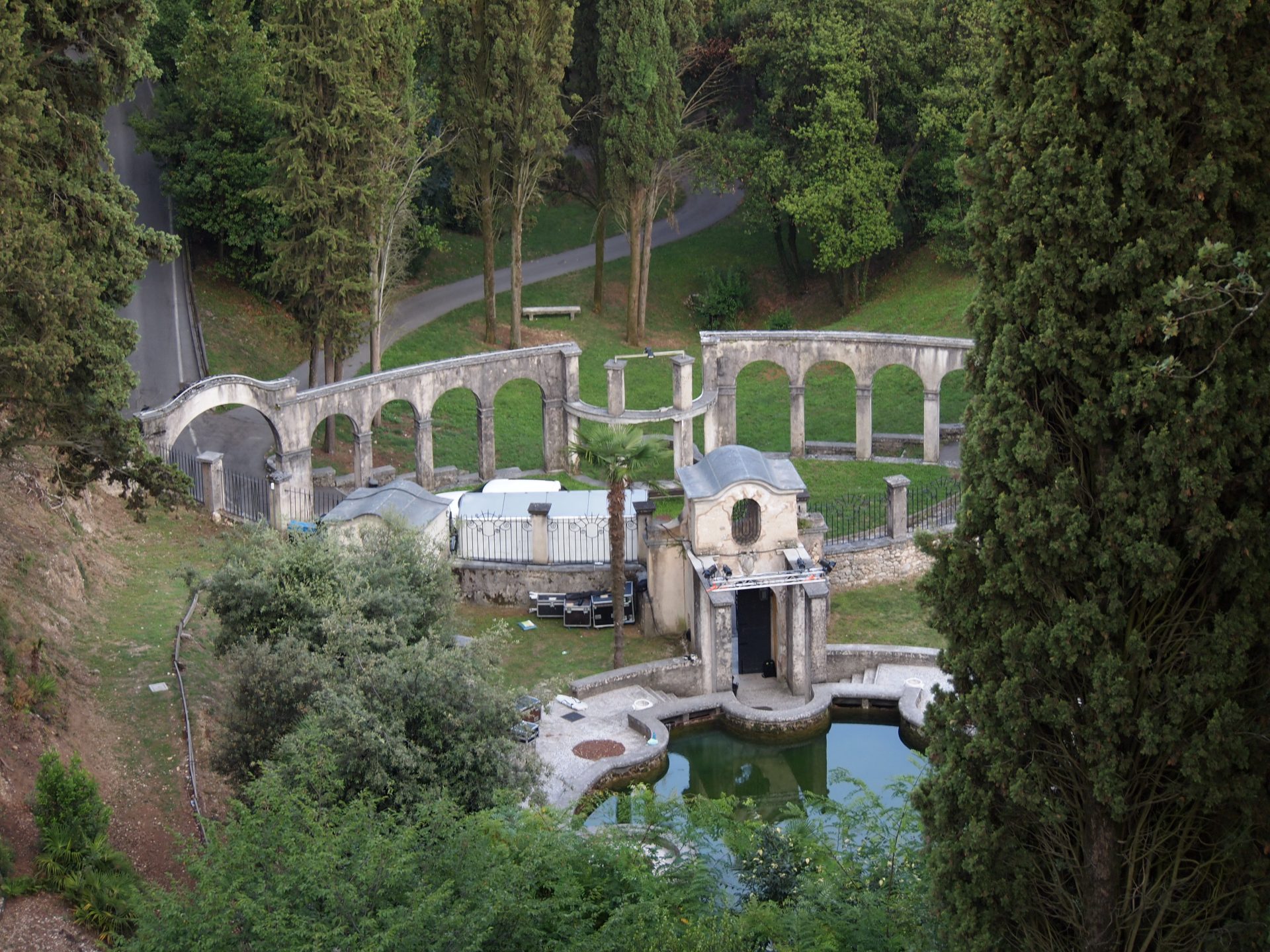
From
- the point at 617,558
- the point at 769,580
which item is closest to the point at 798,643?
the point at 769,580

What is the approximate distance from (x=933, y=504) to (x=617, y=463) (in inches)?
426

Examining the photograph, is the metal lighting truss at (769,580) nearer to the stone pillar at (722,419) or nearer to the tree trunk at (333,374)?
the stone pillar at (722,419)

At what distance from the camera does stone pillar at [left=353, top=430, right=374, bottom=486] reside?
3806 centimetres

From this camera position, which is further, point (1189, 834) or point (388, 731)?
point (388, 731)

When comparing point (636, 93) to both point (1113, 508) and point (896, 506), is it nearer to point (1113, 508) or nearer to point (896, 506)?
point (896, 506)

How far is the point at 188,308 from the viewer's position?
4794 cm

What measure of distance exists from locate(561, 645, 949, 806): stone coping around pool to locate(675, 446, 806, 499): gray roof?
3.20 metres

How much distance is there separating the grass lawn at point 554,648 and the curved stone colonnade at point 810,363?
1133cm

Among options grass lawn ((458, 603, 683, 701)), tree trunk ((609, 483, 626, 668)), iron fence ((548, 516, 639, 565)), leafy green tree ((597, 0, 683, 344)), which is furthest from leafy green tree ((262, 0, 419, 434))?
tree trunk ((609, 483, 626, 668))

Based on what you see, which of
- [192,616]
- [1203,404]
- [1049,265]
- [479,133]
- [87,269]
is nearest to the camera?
[1203,404]

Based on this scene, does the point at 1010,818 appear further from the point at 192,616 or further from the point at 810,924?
the point at 192,616

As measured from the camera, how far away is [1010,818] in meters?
14.4

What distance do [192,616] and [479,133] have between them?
854 inches

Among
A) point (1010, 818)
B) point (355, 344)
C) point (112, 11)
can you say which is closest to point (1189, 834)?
point (1010, 818)
